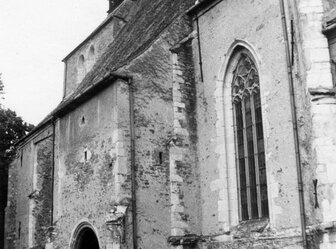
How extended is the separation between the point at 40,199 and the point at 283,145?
1306 centimetres

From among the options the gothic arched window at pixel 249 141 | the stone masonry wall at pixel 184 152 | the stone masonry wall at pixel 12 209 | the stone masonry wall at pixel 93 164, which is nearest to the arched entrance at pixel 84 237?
the stone masonry wall at pixel 93 164

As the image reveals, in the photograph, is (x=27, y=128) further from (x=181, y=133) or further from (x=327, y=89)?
(x=327, y=89)

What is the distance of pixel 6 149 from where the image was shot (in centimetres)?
3288

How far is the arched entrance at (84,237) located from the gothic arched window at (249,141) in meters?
5.26

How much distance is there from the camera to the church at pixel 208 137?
1041 cm

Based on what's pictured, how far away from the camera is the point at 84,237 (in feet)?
53.1

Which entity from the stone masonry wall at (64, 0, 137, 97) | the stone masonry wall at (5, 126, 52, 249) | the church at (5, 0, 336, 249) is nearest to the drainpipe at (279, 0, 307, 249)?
the church at (5, 0, 336, 249)

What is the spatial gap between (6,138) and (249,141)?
24384 millimetres

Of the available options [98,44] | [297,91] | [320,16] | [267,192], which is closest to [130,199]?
[267,192]

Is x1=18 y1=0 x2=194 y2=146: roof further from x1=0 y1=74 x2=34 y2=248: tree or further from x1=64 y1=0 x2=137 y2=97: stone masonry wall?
x1=0 y1=74 x2=34 y2=248: tree

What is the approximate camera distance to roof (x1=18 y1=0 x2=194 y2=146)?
15.8 m

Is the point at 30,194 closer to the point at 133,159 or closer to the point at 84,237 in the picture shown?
the point at 84,237

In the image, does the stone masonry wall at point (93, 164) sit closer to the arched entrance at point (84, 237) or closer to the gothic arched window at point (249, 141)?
the arched entrance at point (84, 237)

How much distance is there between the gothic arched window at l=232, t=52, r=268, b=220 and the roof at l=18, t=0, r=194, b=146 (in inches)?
125
